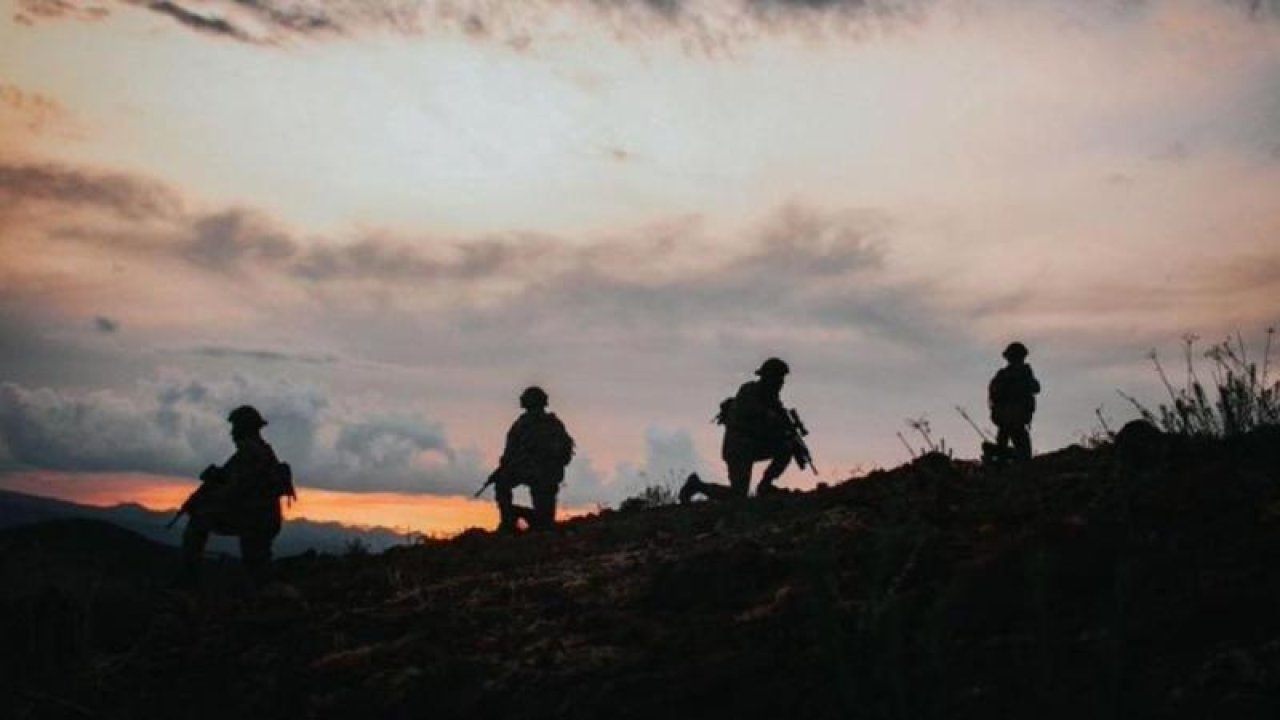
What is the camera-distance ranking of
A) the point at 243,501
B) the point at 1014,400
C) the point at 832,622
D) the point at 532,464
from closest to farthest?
the point at 832,622
the point at 243,501
the point at 1014,400
the point at 532,464

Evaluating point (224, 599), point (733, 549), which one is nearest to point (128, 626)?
point (224, 599)

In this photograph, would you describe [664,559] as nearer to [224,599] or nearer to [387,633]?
[387,633]

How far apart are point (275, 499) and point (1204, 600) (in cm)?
1050

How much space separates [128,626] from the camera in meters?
9.73

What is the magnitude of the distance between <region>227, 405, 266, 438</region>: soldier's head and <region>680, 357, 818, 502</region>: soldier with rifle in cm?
600

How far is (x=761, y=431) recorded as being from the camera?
15.8m

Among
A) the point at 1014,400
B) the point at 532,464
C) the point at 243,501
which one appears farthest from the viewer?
the point at 532,464

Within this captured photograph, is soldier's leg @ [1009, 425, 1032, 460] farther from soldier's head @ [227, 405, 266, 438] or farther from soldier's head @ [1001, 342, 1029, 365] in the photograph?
soldier's head @ [227, 405, 266, 438]

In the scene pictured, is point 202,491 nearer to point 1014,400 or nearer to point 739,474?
point 739,474

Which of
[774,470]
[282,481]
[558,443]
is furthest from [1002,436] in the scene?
[282,481]

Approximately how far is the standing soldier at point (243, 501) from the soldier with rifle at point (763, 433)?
18.6ft

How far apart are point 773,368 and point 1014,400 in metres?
3.02

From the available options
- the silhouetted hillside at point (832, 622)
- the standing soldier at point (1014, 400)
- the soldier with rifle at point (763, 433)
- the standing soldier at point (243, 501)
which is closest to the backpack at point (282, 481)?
the standing soldier at point (243, 501)

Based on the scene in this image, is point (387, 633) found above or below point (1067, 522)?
below
